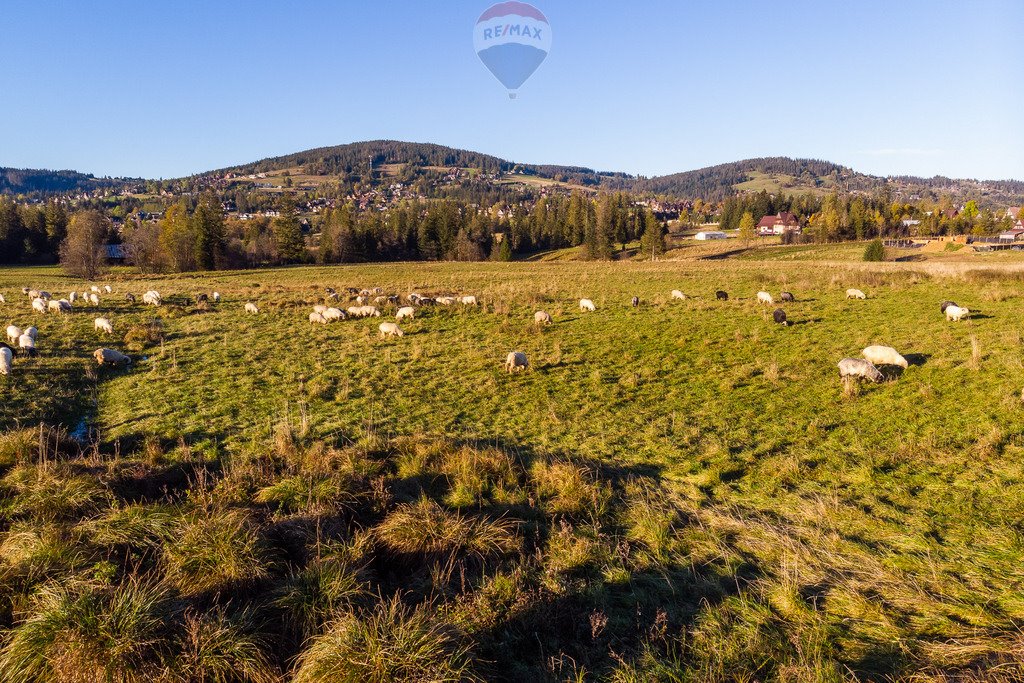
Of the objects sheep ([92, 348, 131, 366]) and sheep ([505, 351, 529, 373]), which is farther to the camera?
sheep ([92, 348, 131, 366])

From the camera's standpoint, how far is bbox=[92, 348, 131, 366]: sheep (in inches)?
547

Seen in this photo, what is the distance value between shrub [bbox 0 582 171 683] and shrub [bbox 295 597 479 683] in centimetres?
117

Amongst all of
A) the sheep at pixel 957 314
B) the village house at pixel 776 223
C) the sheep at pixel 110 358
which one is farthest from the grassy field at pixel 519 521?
the village house at pixel 776 223

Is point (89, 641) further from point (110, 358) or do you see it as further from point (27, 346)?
point (27, 346)

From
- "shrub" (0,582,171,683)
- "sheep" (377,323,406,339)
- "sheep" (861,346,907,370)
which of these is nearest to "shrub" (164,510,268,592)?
"shrub" (0,582,171,683)

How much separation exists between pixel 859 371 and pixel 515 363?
8.73 m

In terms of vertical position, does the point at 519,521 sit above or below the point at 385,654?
below

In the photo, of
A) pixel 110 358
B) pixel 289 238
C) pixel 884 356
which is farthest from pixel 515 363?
pixel 289 238

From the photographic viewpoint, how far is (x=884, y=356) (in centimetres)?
1205

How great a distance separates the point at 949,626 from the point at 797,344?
12517 millimetres

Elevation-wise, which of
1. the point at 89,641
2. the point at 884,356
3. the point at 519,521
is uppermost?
the point at 884,356

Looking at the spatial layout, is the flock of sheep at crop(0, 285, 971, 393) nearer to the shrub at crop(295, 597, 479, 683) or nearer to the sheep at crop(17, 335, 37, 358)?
the sheep at crop(17, 335, 37, 358)

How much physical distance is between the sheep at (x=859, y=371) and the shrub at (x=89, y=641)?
13.1 metres

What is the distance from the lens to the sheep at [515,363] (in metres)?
13.5
